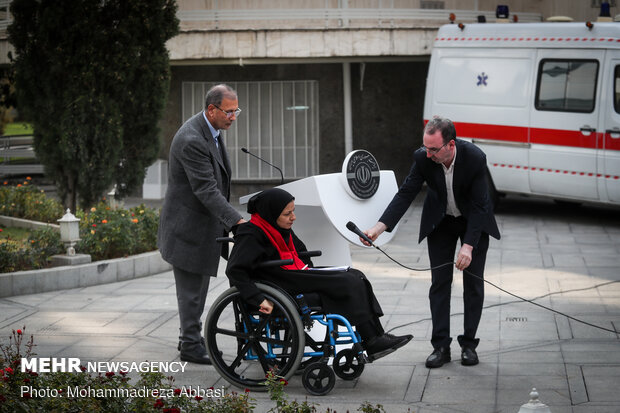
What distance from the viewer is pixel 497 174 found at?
1431 cm

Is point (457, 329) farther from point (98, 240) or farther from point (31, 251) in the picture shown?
point (31, 251)

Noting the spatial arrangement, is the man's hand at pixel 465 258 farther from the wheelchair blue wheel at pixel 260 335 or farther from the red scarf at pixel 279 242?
A: the wheelchair blue wheel at pixel 260 335

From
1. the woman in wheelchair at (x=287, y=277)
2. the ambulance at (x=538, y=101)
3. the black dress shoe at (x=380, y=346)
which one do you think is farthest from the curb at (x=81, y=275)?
the ambulance at (x=538, y=101)

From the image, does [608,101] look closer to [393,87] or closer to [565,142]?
[565,142]

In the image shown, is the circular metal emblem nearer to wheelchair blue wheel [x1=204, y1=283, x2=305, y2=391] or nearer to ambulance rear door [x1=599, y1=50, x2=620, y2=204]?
wheelchair blue wheel [x1=204, y1=283, x2=305, y2=391]

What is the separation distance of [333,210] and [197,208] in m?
0.97

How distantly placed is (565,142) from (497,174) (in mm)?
1281

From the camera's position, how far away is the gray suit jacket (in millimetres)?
6598

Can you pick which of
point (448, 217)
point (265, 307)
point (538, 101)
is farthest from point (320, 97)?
point (265, 307)

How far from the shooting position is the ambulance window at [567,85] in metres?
13.2

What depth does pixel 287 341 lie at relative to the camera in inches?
239

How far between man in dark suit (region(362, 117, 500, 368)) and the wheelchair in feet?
2.48

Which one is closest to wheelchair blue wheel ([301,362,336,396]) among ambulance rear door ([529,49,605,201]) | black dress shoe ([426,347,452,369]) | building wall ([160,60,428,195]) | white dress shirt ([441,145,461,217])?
black dress shoe ([426,347,452,369])

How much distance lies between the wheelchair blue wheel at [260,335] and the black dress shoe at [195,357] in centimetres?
54
